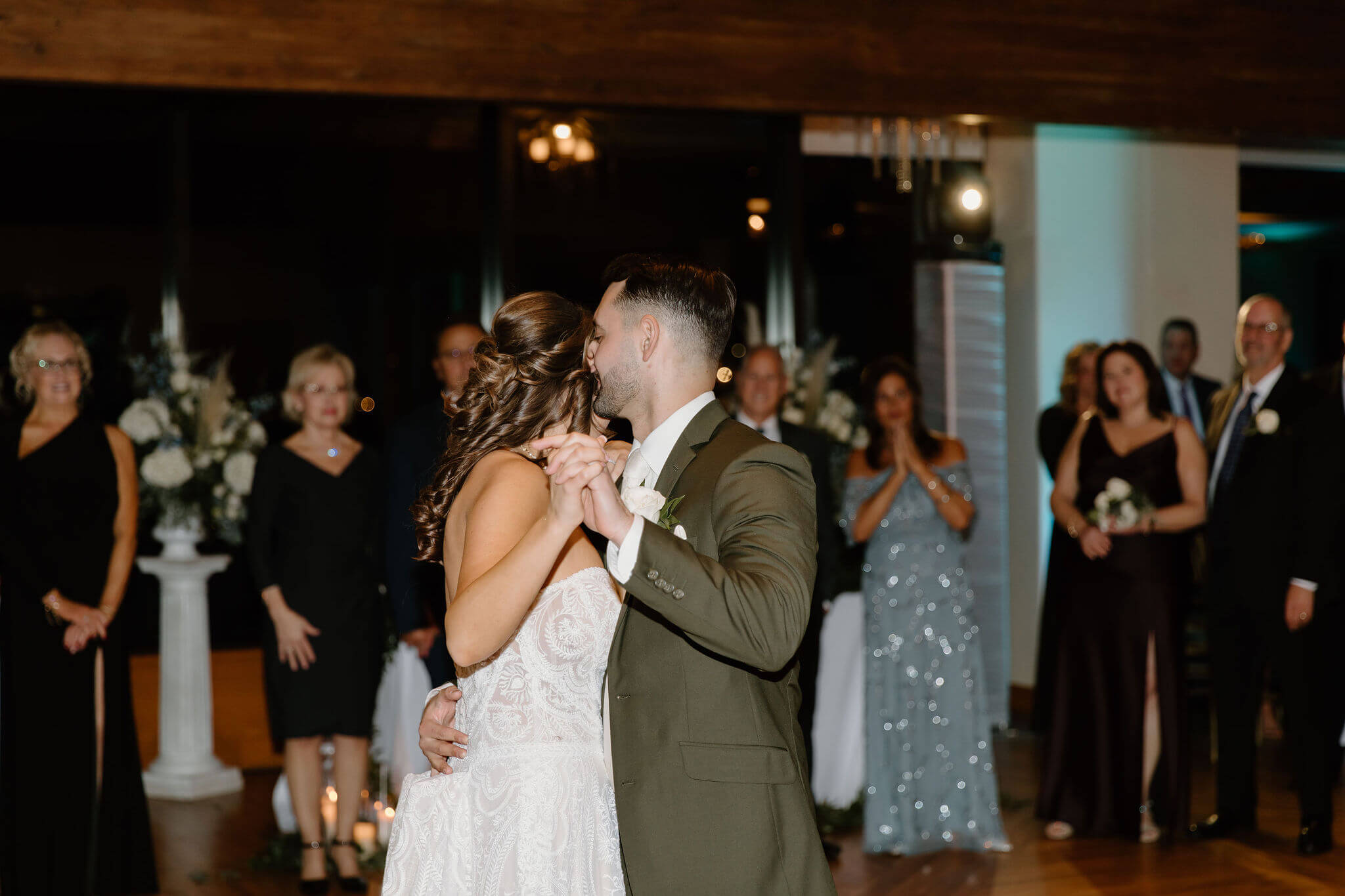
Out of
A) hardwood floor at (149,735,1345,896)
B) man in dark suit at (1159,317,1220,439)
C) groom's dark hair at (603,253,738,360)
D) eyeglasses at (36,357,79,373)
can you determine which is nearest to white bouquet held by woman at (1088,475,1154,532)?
hardwood floor at (149,735,1345,896)

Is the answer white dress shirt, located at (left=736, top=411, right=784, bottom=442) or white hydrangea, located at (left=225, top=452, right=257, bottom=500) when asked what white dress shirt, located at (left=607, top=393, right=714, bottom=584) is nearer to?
white dress shirt, located at (left=736, top=411, right=784, bottom=442)

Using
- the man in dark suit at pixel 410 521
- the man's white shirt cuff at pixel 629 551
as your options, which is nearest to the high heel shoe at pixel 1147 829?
the man in dark suit at pixel 410 521

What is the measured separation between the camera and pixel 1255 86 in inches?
240

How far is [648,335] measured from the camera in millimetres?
2094

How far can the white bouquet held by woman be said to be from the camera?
4848 millimetres

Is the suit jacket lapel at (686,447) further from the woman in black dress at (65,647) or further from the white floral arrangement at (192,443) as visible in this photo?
the white floral arrangement at (192,443)

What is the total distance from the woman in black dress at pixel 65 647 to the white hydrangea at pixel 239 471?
88 cm

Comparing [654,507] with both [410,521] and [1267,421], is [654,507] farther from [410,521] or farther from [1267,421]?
[1267,421]

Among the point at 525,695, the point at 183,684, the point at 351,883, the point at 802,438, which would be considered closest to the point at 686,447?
the point at 525,695

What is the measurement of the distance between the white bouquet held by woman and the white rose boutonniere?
0.51 metres

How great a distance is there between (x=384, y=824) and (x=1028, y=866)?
2.33 meters

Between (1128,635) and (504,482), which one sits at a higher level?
(504,482)

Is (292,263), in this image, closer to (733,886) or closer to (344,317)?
(344,317)

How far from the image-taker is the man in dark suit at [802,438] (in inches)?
182
